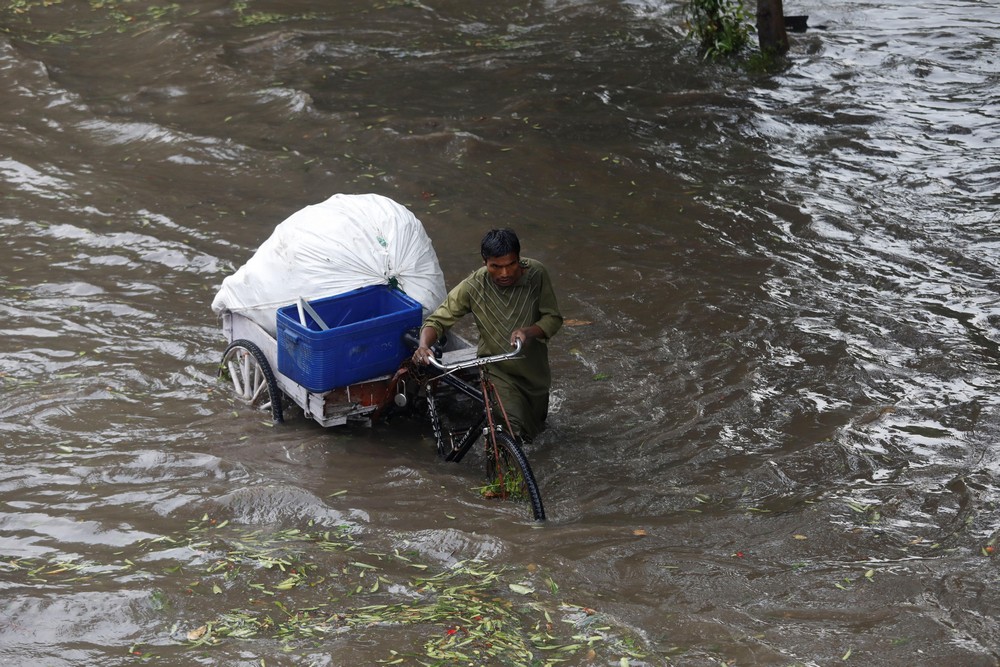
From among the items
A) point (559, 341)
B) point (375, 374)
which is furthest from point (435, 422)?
point (559, 341)

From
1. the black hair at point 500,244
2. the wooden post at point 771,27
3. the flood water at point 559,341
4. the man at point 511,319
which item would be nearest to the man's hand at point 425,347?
the man at point 511,319

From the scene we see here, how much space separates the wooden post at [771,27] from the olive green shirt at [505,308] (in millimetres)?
10200

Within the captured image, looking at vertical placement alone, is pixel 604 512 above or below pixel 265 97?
below

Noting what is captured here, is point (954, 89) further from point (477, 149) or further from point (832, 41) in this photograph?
point (477, 149)

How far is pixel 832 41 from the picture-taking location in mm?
16141

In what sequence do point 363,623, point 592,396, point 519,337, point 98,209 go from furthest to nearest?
point 98,209
point 592,396
point 519,337
point 363,623

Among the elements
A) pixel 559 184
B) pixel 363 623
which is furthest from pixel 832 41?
pixel 363 623

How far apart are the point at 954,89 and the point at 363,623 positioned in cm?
1229

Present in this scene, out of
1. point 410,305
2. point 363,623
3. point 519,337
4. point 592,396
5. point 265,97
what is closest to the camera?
point 363,623

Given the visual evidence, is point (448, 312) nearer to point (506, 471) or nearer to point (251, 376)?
point (506, 471)

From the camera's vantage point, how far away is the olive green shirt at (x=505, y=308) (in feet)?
21.1

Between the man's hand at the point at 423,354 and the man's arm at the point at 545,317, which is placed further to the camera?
the man's arm at the point at 545,317

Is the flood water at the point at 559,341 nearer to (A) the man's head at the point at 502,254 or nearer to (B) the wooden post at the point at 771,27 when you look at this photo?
(B) the wooden post at the point at 771,27

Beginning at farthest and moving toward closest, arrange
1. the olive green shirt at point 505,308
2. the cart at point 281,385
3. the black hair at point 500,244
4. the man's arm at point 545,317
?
the cart at point 281,385
the olive green shirt at point 505,308
the man's arm at point 545,317
the black hair at point 500,244
